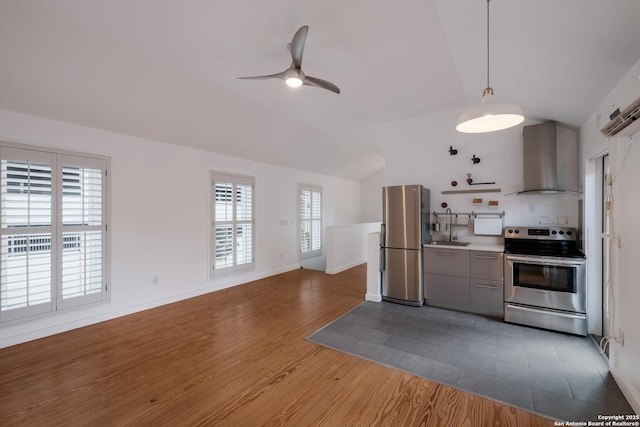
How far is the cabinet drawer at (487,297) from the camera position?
3.51 m

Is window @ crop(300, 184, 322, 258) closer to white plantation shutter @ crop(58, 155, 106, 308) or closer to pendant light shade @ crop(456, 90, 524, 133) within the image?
white plantation shutter @ crop(58, 155, 106, 308)

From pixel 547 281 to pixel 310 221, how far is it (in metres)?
5.00

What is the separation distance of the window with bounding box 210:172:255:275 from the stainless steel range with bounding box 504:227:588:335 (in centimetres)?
435

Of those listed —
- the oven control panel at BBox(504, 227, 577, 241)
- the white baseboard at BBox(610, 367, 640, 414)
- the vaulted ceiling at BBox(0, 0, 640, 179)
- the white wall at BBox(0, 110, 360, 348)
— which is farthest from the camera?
the oven control panel at BBox(504, 227, 577, 241)

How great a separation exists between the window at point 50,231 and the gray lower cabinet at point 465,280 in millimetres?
4504

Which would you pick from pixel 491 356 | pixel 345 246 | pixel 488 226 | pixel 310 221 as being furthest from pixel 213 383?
pixel 310 221

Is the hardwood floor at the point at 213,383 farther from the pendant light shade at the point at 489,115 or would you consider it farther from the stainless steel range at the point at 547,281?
the pendant light shade at the point at 489,115

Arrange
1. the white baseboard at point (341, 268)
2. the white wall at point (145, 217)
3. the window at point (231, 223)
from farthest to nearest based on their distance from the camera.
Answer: the white baseboard at point (341, 268) < the window at point (231, 223) < the white wall at point (145, 217)

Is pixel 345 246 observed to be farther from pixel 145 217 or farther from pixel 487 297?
pixel 145 217

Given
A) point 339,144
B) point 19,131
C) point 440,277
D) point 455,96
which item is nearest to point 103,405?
point 19,131

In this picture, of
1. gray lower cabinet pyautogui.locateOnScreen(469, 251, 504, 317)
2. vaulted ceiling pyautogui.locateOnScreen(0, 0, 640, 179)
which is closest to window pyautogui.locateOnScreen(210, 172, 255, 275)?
→ vaulted ceiling pyautogui.locateOnScreen(0, 0, 640, 179)

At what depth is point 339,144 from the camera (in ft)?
20.0

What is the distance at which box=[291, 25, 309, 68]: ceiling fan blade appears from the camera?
1.95 meters

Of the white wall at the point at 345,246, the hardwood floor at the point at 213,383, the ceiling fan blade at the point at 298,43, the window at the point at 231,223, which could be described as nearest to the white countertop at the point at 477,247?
the hardwood floor at the point at 213,383
